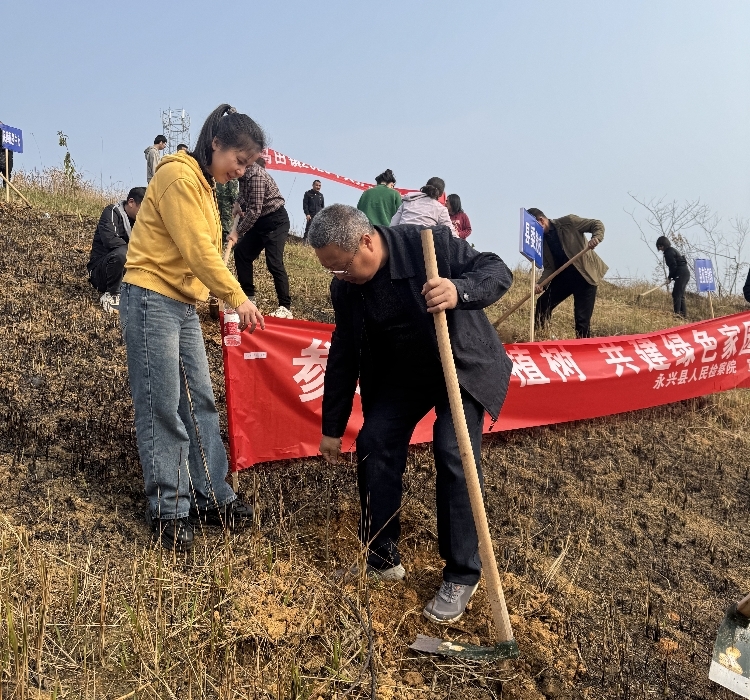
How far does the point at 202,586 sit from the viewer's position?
2.72 m

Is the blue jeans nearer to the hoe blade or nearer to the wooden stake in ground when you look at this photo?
the wooden stake in ground

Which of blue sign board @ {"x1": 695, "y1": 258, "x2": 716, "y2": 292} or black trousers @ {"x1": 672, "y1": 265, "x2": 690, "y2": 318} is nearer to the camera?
blue sign board @ {"x1": 695, "y1": 258, "x2": 716, "y2": 292}

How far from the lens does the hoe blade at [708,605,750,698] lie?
243cm

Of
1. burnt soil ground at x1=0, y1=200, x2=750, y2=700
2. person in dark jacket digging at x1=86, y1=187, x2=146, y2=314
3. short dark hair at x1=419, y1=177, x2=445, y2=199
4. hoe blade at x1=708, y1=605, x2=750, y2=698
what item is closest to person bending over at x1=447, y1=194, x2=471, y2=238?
short dark hair at x1=419, y1=177, x2=445, y2=199

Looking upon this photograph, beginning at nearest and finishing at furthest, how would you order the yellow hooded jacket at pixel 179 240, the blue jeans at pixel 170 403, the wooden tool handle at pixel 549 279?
the yellow hooded jacket at pixel 179 240 < the blue jeans at pixel 170 403 < the wooden tool handle at pixel 549 279

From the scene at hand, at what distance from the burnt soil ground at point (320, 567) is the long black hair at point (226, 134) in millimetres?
1657

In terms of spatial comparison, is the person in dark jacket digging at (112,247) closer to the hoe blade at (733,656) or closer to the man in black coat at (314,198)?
the hoe blade at (733,656)

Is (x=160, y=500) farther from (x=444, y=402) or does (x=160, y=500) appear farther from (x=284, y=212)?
(x=284, y=212)

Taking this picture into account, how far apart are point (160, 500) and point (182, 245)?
46.3 inches

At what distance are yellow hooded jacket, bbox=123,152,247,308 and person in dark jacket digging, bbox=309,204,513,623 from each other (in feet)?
1.69

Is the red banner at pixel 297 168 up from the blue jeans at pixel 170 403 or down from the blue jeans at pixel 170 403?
up

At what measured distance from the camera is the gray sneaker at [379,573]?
291 centimetres

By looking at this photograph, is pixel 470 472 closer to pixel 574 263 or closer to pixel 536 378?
pixel 536 378

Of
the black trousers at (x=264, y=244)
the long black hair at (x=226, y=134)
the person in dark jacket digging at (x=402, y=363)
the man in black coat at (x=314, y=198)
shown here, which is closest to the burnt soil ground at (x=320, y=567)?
the person in dark jacket digging at (x=402, y=363)
